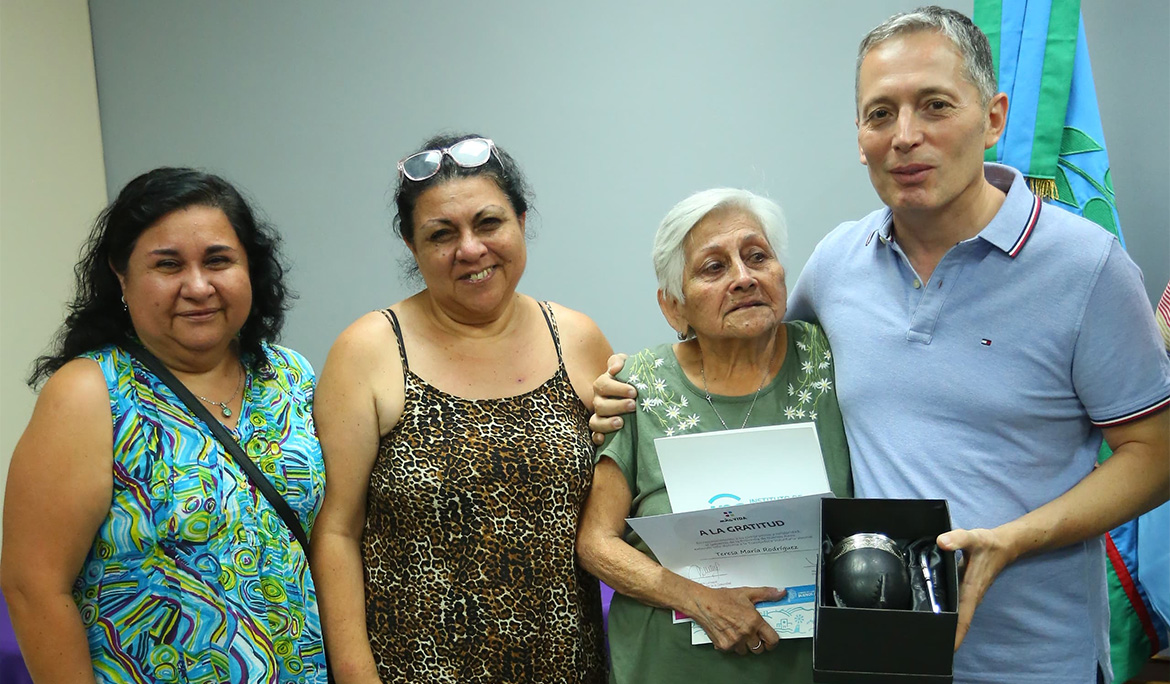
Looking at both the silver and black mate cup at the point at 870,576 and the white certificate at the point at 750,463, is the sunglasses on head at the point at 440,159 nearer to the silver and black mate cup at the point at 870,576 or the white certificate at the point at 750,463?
the white certificate at the point at 750,463

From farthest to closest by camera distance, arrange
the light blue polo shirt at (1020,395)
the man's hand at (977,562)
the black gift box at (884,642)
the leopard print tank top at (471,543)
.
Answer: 1. the leopard print tank top at (471,543)
2. the light blue polo shirt at (1020,395)
3. the man's hand at (977,562)
4. the black gift box at (884,642)

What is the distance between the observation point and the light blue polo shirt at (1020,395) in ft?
5.39

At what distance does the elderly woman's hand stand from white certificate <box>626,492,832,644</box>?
2 centimetres

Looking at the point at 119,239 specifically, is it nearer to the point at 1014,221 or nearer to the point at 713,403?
the point at 713,403

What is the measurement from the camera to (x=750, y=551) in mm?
1800

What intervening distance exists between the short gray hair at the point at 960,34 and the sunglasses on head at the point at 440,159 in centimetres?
83

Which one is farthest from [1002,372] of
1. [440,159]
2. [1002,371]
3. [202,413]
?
[202,413]

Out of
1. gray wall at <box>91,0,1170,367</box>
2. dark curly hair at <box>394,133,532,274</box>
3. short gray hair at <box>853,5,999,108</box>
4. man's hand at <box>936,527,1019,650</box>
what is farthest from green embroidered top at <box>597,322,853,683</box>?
gray wall at <box>91,0,1170,367</box>

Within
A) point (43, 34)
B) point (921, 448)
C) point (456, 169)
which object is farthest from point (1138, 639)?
point (43, 34)

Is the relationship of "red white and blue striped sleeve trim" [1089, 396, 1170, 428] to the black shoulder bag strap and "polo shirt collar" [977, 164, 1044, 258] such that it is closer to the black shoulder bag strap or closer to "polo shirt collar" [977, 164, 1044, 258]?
"polo shirt collar" [977, 164, 1044, 258]

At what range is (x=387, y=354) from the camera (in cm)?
194

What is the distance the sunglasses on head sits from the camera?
196 centimetres

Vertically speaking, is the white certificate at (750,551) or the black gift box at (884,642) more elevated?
the white certificate at (750,551)

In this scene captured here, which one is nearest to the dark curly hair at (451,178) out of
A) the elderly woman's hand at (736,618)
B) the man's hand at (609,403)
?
the man's hand at (609,403)
